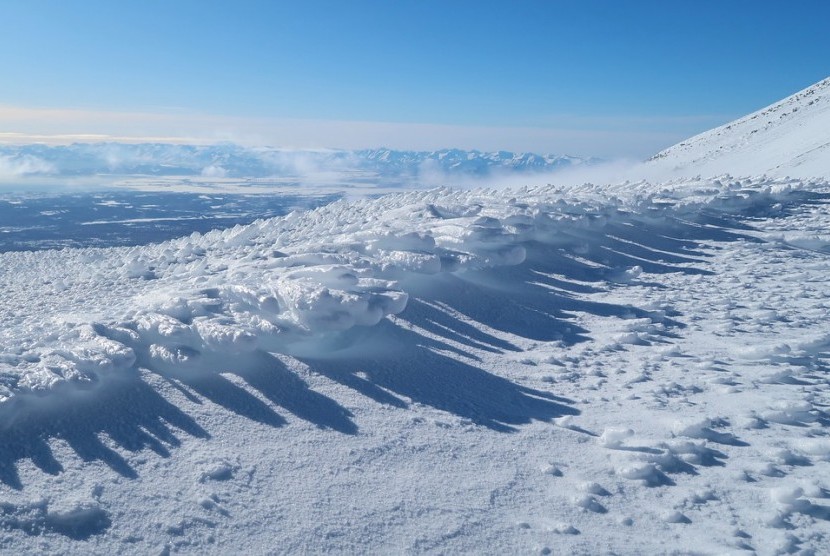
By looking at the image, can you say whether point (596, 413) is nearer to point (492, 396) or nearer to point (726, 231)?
point (492, 396)

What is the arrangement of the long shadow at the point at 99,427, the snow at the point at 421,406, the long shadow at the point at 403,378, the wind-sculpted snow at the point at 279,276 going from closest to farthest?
the snow at the point at 421,406 < the long shadow at the point at 99,427 < the long shadow at the point at 403,378 < the wind-sculpted snow at the point at 279,276

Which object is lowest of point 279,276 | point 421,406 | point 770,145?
point 421,406

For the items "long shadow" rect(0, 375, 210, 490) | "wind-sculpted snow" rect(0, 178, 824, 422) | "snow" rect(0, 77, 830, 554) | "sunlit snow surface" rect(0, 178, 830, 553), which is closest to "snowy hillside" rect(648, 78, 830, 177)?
"wind-sculpted snow" rect(0, 178, 824, 422)

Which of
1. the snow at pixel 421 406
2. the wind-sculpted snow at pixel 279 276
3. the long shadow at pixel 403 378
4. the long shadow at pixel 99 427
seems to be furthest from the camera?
the wind-sculpted snow at pixel 279 276

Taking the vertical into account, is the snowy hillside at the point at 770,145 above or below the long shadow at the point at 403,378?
above

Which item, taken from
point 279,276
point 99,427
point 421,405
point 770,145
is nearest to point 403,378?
point 421,405

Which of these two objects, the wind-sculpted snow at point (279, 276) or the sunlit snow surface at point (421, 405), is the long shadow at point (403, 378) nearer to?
the sunlit snow surface at point (421, 405)

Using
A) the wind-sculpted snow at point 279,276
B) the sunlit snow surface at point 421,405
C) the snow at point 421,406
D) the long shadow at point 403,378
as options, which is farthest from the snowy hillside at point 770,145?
the snow at point 421,406

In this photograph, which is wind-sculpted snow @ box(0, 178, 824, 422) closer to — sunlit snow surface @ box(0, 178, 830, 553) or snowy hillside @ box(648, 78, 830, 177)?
sunlit snow surface @ box(0, 178, 830, 553)

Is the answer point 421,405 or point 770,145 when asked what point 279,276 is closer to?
point 421,405
